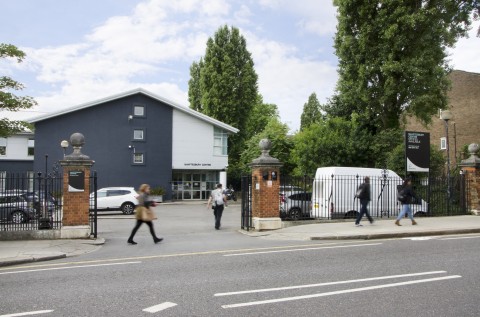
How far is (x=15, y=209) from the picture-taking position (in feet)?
48.8

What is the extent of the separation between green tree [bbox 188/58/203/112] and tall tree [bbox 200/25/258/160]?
10632 millimetres

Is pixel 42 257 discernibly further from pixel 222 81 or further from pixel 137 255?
pixel 222 81

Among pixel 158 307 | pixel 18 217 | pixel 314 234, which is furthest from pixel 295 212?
pixel 158 307

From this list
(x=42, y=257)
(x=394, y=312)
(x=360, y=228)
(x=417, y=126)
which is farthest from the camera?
(x=417, y=126)

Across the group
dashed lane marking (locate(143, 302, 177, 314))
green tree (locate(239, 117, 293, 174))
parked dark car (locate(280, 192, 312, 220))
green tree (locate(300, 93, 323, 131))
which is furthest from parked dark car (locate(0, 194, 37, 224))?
green tree (locate(300, 93, 323, 131))

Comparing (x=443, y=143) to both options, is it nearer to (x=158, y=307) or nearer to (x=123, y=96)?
(x=123, y=96)

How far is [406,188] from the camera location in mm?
14914

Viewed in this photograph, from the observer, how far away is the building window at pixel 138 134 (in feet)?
122

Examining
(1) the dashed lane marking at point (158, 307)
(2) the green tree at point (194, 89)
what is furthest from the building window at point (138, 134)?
(1) the dashed lane marking at point (158, 307)

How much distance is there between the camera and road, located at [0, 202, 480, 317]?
5535 mm

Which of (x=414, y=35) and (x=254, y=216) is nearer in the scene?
(x=254, y=216)

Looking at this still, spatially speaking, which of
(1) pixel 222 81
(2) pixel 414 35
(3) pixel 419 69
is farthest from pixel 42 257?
(1) pixel 222 81

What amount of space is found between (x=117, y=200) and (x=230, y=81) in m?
23.4

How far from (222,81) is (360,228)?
33.6m
